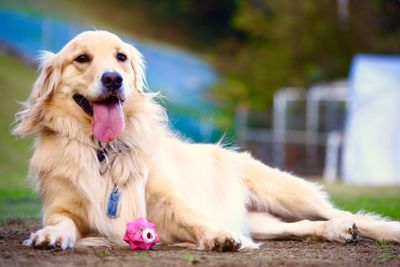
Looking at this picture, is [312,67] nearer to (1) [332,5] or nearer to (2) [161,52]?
(1) [332,5]

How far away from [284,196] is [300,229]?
56 centimetres

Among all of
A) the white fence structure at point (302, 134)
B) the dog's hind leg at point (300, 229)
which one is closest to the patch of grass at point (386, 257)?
the dog's hind leg at point (300, 229)

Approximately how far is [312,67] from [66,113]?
95.9 feet

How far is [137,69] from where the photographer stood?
6.70 metres

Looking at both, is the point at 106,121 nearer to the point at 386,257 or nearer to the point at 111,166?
the point at 111,166

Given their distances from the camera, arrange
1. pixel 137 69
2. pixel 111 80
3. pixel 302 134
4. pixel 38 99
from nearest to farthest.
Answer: pixel 111 80 → pixel 38 99 → pixel 137 69 → pixel 302 134

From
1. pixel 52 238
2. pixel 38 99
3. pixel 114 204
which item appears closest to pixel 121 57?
pixel 38 99

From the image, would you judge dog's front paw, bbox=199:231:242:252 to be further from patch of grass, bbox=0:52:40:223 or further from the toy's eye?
patch of grass, bbox=0:52:40:223

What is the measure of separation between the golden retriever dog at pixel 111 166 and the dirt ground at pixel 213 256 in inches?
6.3

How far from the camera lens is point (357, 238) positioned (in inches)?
259

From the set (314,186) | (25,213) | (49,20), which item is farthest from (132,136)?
(49,20)

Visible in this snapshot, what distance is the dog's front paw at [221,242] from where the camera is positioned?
18.2 ft

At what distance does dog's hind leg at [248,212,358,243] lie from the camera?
21.0ft

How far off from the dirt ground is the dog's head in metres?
0.99
